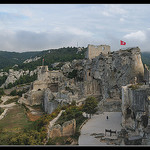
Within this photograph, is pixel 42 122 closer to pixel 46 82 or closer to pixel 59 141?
pixel 59 141

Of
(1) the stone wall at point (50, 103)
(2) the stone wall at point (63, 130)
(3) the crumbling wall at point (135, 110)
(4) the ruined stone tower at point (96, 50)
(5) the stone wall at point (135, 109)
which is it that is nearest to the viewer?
(3) the crumbling wall at point (135, 110)

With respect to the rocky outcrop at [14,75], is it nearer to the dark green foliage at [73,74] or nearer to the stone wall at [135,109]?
the dark green foliage at [73,74]

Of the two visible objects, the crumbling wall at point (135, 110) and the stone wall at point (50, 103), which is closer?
the crumbling wall at point (135, 110)

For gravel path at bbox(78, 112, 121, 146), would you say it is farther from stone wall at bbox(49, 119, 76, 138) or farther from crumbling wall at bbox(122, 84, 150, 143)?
crumbling wall at bbox(122, 84, 150, 143)

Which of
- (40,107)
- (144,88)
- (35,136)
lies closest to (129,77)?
(144,88)

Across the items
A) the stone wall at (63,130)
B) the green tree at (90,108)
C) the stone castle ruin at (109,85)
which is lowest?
the stone wall at (63,130)

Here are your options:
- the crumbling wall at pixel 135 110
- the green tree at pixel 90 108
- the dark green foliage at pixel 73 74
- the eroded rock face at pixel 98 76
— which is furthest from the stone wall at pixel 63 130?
the dark green foliage at pixel 73 74

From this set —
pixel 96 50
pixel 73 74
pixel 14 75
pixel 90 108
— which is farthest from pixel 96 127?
pixel 14 75

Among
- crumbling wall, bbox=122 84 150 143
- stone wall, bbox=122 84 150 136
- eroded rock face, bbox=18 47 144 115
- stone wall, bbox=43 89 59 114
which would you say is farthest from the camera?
stone wall, bbox=43 89 59 114

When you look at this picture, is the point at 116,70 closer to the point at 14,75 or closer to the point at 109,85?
the point at 109,85

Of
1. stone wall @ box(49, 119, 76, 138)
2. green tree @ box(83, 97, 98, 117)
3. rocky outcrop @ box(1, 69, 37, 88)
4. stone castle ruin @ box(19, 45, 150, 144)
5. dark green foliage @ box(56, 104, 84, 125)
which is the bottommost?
stone wall @ box(49, 119, 76, 138)

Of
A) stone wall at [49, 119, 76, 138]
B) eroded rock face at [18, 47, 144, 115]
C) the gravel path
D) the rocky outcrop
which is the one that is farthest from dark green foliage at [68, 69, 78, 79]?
the rocky outcrop
